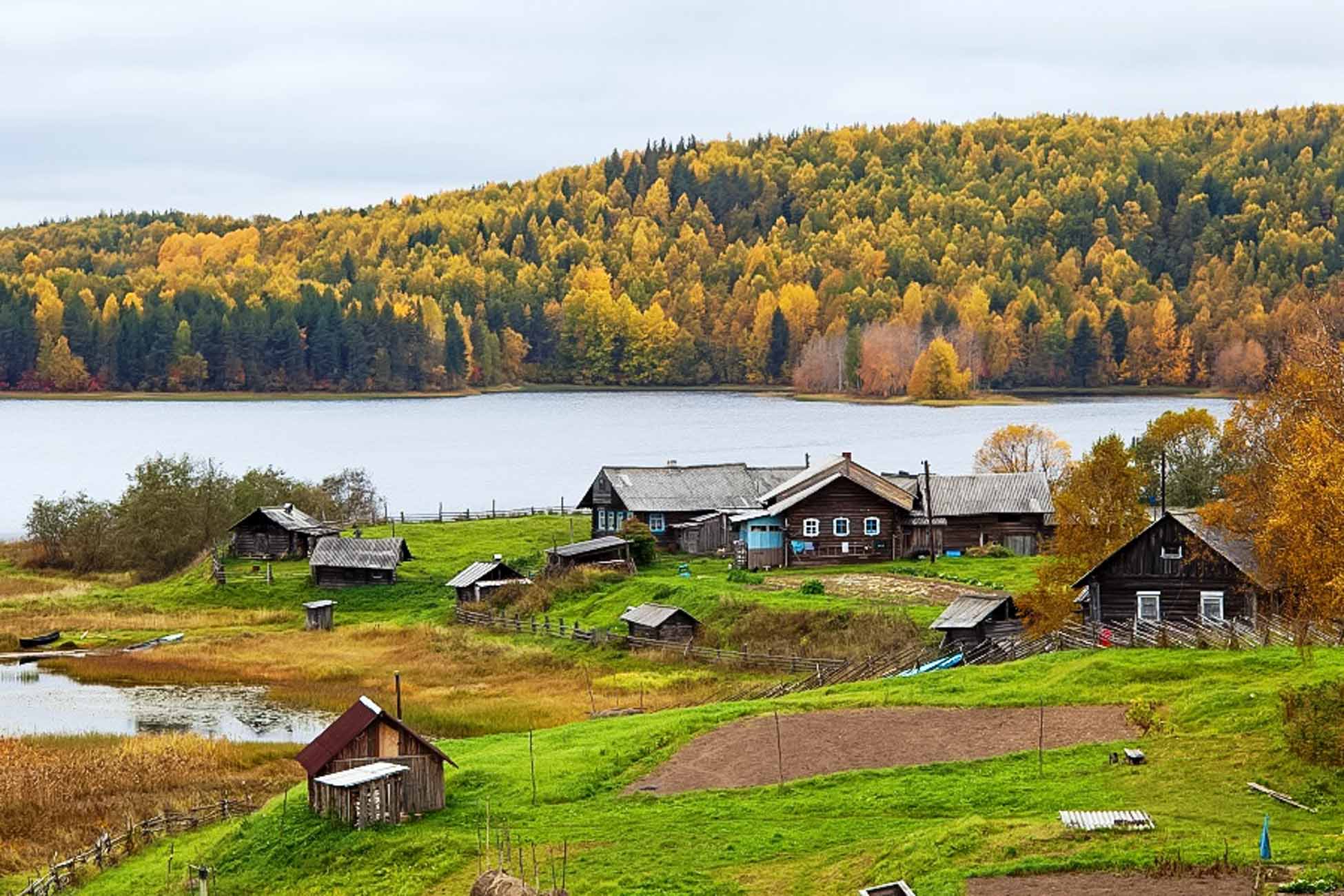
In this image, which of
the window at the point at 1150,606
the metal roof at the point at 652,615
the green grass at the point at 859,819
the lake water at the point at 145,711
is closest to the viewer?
the green grass at the point at 859,819

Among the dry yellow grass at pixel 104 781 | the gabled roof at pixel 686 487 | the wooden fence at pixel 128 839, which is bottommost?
the dry yellow grass at pixel 104 781

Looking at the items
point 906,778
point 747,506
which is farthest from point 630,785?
point 747,506

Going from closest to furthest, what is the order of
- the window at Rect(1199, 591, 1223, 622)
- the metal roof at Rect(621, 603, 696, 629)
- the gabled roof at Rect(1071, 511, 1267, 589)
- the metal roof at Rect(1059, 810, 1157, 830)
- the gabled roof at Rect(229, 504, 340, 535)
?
the metal roof at Rect(1059, 810, 1157, 830) < the gabled roof at Rect(1071, 511, 1267, 589) < the window at Rect(1199, 591, 1223, 622) < the metal roof at Rect(621, 603, 696, 629) < the gabled roof at Rect(229, 504, 340, 535)

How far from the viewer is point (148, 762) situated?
135 feet

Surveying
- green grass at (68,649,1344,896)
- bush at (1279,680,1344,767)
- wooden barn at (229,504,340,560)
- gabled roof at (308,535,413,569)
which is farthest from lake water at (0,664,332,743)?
bush at (1279,680,1344,767)

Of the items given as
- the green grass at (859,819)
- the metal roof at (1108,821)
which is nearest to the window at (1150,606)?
the green grass at (859,819)

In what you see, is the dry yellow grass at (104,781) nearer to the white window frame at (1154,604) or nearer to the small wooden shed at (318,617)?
the small wooden shed at (318,617)

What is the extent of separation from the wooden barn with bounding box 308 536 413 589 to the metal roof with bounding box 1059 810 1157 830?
4820 centimetres

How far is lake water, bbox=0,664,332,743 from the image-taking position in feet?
156

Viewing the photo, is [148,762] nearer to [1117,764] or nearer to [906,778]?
[906,778]

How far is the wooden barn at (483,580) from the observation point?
218 ft

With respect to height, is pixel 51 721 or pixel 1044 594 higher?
pixel 1044 594

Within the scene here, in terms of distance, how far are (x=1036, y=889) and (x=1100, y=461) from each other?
25.7 metres

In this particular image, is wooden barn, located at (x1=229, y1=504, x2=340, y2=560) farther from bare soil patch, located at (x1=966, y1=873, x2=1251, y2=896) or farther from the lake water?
bare soil patch, located at (x1=966, y1=873, x2=1251, y2=896)
